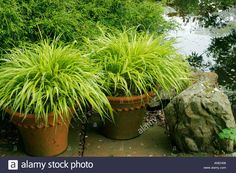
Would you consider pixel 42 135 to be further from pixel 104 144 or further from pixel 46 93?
pixel 104 144

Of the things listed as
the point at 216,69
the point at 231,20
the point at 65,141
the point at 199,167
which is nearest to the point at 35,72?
the point at 65,141

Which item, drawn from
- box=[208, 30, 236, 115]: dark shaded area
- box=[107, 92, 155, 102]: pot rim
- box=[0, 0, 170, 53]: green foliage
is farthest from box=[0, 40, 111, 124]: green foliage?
box=[208, 30, 236, 115]: dark shaded area

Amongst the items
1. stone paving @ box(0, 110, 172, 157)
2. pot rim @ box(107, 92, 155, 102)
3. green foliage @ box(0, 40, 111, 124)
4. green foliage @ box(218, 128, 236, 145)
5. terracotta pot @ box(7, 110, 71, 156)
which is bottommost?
stone paving @ box(0, 110, 172, 157)

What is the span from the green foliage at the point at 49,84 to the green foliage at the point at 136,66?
0.15 m

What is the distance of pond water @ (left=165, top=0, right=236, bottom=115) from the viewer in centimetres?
522

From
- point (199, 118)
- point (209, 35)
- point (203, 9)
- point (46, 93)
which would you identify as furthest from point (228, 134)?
point (203, 9)

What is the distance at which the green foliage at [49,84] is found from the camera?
3.11 metres

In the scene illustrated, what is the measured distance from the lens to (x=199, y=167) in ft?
9.60

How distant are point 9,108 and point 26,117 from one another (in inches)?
6.5

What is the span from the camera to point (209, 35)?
20.2 ft

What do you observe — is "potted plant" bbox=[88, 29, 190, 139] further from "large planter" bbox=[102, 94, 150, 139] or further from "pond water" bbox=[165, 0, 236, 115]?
"pond water" bbox=[165, 0, 236, 115]

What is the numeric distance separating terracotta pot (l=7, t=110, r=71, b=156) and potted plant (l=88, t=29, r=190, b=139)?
1.34 ft

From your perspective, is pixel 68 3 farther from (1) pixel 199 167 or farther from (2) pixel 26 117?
(1) pixel 199 167

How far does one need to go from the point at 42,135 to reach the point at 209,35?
351 centimetres
